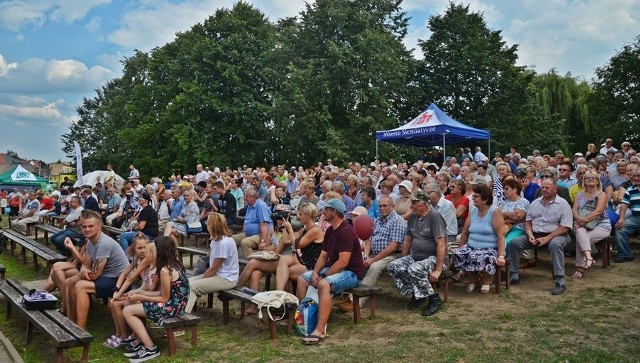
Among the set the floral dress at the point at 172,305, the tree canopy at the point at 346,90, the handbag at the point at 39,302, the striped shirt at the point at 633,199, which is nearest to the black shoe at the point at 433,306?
the floral dress at the point at 172,305

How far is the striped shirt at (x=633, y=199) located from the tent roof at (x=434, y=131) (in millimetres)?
9585

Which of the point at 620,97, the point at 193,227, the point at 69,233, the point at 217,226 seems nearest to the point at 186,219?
the point at 193,227

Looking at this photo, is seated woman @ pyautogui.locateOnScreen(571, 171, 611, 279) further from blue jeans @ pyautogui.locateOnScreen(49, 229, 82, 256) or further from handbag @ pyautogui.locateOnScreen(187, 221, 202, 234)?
blue jeans @ pyautogui.locateOnScreen(49, 229, 82, 256)

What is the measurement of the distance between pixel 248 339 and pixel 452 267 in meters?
2.70

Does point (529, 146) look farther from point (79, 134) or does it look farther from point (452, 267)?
point (79, 134)

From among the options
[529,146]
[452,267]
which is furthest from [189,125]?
[452,267]

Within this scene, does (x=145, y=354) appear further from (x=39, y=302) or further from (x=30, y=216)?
(x=30, y=216)

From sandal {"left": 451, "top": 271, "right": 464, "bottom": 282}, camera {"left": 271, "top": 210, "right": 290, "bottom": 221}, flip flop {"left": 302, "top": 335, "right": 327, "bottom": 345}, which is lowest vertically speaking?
flip flop {"left": 302, "top": 335, "right": 327, "bottom": 345}

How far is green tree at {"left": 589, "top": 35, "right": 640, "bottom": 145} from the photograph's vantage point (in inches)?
1004

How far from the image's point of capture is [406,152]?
96.0 feet

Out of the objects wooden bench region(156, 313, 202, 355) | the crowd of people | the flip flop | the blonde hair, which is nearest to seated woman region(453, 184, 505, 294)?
the crowd of people

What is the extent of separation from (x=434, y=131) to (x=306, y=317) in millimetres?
12575

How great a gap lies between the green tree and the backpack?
24.6 metres

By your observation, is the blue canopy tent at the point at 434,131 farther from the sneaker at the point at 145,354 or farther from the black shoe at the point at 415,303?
the sneaker at the point at 145,354
